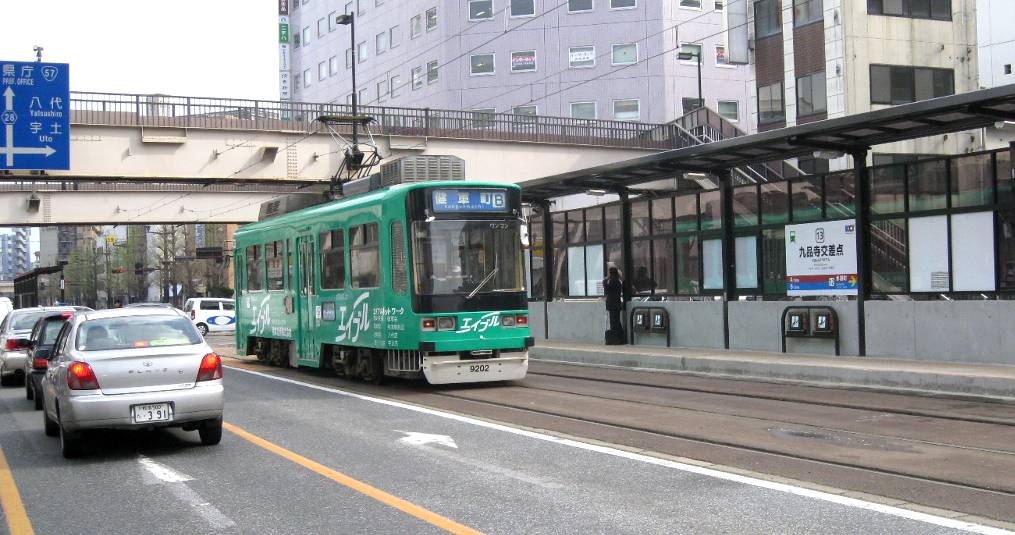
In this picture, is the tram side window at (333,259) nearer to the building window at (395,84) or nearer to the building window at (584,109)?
the building window at (584,109)

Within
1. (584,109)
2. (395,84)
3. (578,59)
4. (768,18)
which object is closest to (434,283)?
(768,18)

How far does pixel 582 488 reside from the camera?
848 cm

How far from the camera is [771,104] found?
4303cm

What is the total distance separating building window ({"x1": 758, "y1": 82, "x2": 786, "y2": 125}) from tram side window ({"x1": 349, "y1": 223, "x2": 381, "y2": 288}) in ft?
91.7

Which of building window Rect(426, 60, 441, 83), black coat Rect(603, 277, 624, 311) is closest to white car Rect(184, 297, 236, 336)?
building window Rect(426, 60, 441, 83)

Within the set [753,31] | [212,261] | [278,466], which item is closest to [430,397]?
[278,466]

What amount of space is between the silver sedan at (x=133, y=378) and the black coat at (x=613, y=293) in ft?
43.6

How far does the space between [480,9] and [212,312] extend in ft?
79.6

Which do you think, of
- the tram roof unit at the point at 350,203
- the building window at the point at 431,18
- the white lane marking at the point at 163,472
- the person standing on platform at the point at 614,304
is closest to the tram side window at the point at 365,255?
the tram roof unit at the point at 350,203

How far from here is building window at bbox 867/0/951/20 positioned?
126ft

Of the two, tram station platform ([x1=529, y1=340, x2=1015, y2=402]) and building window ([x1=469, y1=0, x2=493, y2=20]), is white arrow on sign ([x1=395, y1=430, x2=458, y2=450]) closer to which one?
tram station platform ([x1=529, y1=340, x2=1015, y2=402])

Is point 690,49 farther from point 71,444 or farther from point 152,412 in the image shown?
point 71,444

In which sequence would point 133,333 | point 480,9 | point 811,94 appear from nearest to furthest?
point 133,333, point 811,94, point 480,9

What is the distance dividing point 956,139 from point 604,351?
21803 mm
